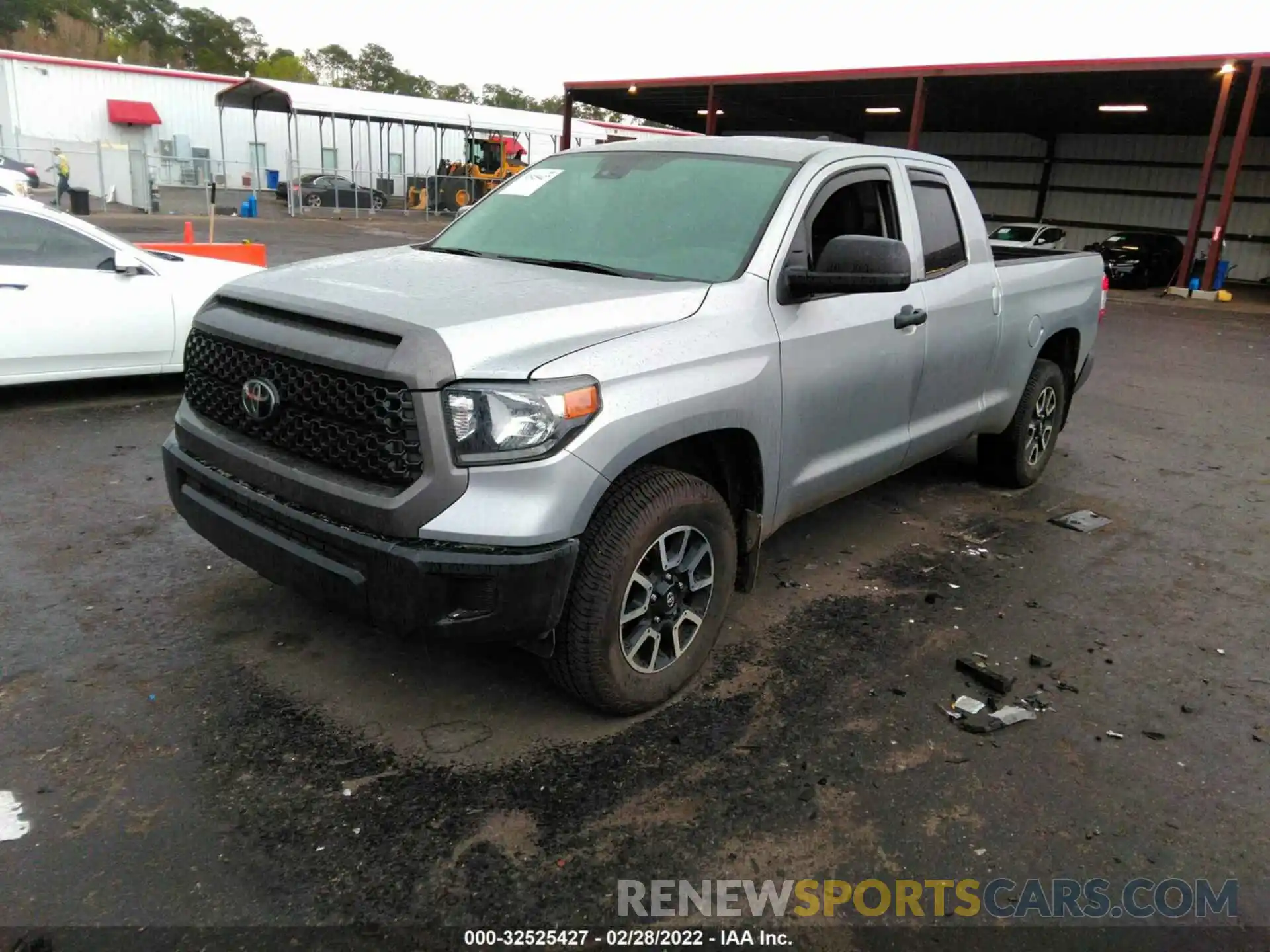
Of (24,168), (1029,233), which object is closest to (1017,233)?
(1029,233)

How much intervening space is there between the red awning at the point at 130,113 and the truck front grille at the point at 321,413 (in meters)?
43.0

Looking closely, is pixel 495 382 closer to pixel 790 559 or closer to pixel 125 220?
pixel 790 559

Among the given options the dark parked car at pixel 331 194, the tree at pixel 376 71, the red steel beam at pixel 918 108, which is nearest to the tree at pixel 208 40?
the tree at pixel 376 71

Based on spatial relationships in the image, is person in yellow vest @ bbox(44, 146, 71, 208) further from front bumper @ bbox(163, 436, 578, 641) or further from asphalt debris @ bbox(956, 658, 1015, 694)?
asphalt debris @ bbox(956, 658, 1015, 694)

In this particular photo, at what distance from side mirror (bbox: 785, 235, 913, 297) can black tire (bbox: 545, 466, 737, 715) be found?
90 centimetres

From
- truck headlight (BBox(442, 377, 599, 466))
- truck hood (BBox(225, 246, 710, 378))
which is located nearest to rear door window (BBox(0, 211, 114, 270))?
truck hood (BBox(225, 246, 710, 378))

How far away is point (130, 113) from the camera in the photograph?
38.8 metres

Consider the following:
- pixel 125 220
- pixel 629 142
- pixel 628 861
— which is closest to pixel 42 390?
pixel 629 142

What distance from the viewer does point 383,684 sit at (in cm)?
343

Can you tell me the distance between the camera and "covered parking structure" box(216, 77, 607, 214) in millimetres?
32281

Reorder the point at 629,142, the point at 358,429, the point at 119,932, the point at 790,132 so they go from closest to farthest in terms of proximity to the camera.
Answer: the point at 119,932
the point at 358,429
the point at 629,142
the point at 790,132

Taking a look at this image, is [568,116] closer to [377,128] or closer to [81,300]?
[377,128]

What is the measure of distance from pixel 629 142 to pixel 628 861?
11.0ft

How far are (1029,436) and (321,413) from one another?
15.5 feet
